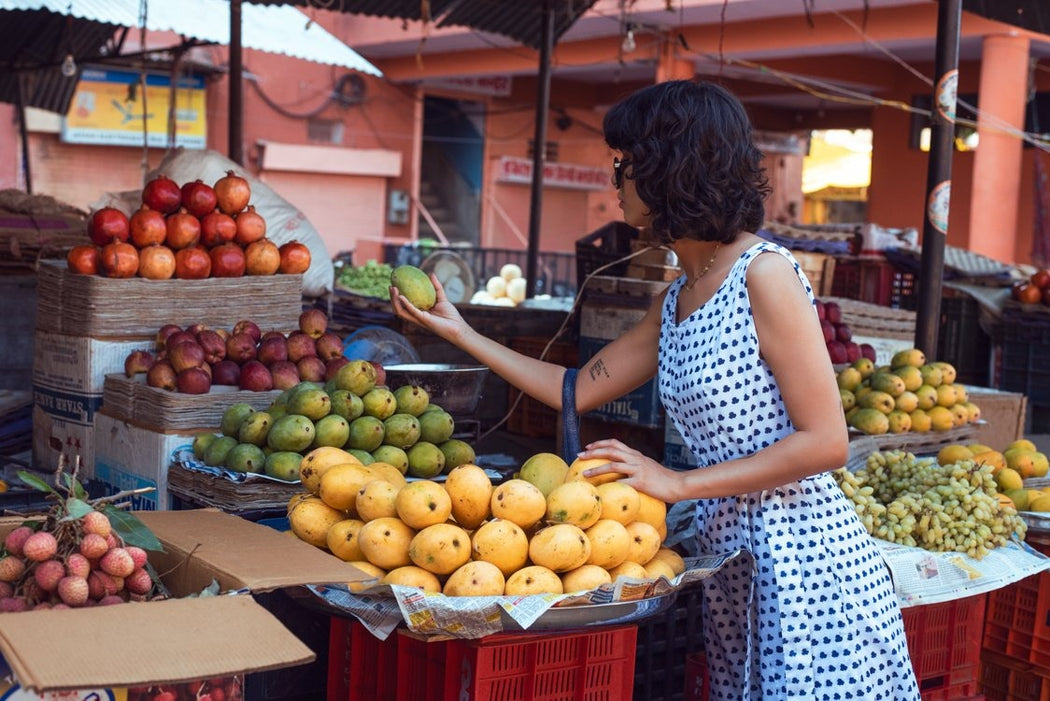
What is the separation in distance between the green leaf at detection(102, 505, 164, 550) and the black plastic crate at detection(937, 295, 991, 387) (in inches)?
272

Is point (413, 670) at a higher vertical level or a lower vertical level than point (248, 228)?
lower

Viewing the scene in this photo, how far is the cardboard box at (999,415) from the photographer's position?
229 inches

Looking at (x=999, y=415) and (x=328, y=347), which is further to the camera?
(x=999, y=415)

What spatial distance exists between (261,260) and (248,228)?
0.16 m

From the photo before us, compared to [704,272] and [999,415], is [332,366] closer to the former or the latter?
[704,272]

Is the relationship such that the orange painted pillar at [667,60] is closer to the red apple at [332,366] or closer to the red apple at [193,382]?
the red apple at [332,366]

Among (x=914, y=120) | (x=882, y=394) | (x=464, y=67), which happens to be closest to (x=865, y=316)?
(x=882, y=394)

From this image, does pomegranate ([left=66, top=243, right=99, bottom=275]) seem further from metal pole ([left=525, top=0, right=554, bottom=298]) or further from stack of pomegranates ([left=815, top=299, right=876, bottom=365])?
metal pole ([left=525, top=0, right=554, bottom=298])

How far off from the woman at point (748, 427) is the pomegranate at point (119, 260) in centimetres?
230

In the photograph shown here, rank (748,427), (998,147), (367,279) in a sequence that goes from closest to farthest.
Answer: (748,427) → (367,279) → (998,147)

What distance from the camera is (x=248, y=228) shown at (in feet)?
15.0

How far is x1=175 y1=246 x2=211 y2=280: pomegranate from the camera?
435 cm

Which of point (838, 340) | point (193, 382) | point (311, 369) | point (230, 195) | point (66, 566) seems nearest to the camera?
point (66, 566)

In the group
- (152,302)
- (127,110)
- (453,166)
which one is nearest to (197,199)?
(152,302)
